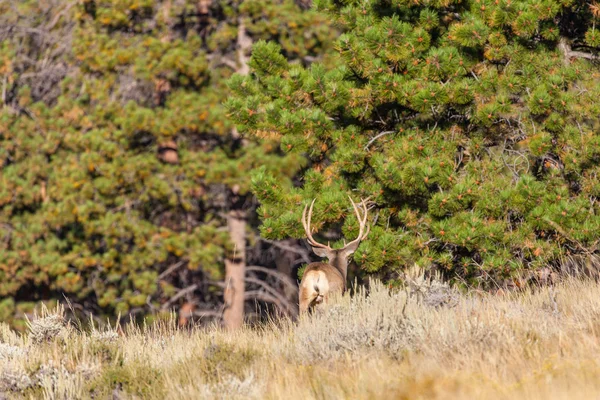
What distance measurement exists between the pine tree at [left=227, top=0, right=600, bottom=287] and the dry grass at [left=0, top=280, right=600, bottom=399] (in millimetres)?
2709

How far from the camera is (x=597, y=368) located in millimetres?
5527

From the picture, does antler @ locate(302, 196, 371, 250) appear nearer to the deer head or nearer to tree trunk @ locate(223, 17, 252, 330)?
the deer head

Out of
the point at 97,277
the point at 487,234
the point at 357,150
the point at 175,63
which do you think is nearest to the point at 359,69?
the point at 357,150

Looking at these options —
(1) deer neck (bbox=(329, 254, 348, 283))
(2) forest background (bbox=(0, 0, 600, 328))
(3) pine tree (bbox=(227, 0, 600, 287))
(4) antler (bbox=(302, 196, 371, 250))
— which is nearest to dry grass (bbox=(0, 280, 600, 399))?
(1) deer neck (bbox=(329, 254, 348, 283))

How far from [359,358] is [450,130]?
19.9 ft

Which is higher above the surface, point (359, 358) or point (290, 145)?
point (359, 358)

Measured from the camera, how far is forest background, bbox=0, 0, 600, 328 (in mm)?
11156

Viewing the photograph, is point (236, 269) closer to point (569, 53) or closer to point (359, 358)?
point (569, 53)

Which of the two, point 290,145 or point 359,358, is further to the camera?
point 290,145

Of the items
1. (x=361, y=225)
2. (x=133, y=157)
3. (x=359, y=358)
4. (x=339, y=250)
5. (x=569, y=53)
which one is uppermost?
(x=569, y=53)

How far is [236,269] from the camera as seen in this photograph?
20062 mm

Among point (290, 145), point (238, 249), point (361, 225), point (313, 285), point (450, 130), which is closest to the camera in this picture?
point (313, 285)

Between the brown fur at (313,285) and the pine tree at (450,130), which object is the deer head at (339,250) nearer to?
the pine tree at (450,130)

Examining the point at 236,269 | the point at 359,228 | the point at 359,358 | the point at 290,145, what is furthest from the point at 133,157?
the point at 359,358
